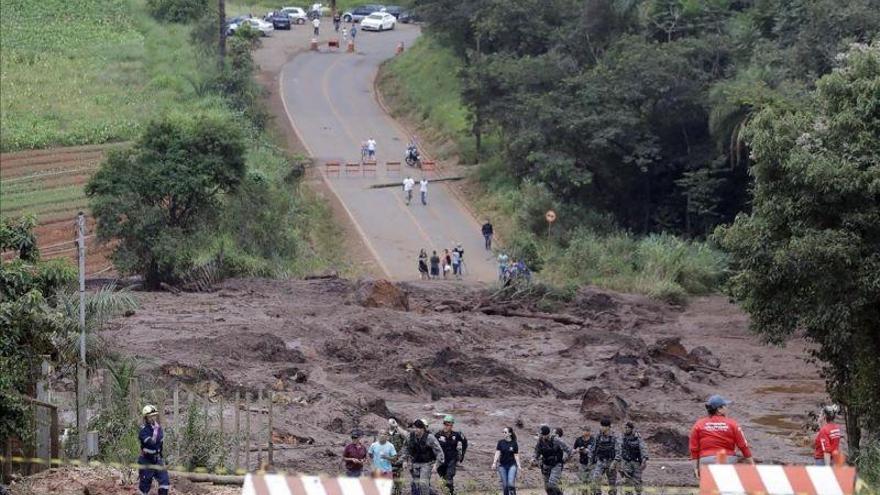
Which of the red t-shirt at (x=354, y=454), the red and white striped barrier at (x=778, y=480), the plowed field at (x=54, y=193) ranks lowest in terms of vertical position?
the plowed field at (x=54, y=193)

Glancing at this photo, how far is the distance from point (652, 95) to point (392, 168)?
47.9ft

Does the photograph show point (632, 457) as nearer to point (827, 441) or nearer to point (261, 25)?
point (827, 441)

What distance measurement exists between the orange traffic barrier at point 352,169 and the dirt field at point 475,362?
18433 millimetres

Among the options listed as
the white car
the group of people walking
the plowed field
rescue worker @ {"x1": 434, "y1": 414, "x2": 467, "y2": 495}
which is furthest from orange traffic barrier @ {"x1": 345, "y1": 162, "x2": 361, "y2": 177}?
rescue worker @ {"x1": 434, "y1": 414, "x2": 467, "y2": 495}

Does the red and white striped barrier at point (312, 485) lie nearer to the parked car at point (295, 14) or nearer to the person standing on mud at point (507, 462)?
the person standing on mud at point (507, 462)

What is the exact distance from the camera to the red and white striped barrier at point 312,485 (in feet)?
50.5

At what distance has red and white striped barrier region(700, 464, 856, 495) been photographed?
15648mm

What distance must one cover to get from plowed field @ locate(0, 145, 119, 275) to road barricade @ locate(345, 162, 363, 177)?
10.3 metres

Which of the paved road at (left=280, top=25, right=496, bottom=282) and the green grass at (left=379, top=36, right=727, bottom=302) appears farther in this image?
the paved road at (left=280, top=25, right=496, bottom=282)

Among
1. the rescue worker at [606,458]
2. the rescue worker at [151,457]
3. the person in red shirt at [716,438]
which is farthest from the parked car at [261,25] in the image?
the person in red shirt at [716,438]

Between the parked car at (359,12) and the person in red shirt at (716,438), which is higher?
the person in red shirt at (716,438)

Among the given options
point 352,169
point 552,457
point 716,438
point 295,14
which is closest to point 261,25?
point 295,14

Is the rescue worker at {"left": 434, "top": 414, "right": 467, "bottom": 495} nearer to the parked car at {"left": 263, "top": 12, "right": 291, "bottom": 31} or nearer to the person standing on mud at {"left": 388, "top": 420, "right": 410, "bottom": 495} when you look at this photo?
the person standing on mud at {"left": 388, "top": 420, "right": 410, "bottom": 495}

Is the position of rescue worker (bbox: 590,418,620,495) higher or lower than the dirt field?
higher
